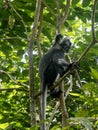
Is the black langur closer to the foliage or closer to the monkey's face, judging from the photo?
the monkey's face

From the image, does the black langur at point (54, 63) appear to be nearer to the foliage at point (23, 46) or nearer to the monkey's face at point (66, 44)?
the monkey's face at point (66, 44)

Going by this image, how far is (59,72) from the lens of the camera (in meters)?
4.46

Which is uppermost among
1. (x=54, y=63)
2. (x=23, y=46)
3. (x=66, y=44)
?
(x=66, y=44)

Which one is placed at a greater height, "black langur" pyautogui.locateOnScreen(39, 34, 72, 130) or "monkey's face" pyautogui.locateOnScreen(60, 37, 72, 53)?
"monkey's face" pyautogui.locateOnScreen(60, 37, 72, 53)

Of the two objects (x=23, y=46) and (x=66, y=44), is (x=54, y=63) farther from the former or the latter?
(x=23, y=46)

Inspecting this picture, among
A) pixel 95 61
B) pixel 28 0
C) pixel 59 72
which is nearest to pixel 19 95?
pixel 59 72

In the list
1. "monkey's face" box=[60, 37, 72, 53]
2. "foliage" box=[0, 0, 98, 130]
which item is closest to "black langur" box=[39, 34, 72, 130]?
"monkey's face" box=[60, 37, 72, 53]

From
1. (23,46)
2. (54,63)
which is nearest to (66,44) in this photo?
(54,63)

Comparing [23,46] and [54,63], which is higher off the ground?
[23,46]

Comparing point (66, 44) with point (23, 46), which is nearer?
point (23, 46)

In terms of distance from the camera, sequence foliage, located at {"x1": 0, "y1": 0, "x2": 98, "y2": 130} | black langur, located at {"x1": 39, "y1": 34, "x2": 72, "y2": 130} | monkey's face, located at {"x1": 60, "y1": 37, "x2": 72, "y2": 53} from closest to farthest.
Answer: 1. foliage, located at {"x1": 0, "y1": 0, "x2": 98, "y2": 130}
2. black langur, located at {"x1": 39, "y1": 34, "x2": 72, "y2": 130}
3. monkey's face, located at {"x1": 60, "y1": 37, "x2": 72, "y2": 53}

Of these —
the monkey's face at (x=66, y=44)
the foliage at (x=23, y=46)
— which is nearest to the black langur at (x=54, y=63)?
the monkey's face at (x=66, y=44)

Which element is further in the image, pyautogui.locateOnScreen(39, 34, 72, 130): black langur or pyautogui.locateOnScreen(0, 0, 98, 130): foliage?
pyautogui.locateOnScreen(39, 34, 72, 130): black langur

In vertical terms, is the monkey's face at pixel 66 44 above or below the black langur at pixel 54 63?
above
